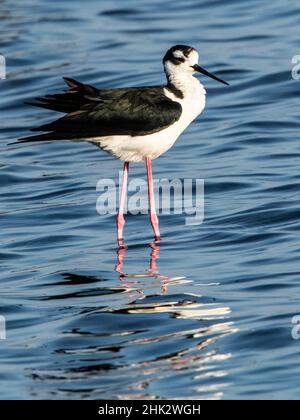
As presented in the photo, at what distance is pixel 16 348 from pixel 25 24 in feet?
54.9

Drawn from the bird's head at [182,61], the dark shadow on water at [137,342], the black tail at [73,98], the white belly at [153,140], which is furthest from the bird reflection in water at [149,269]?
the bird's head at [182,61]

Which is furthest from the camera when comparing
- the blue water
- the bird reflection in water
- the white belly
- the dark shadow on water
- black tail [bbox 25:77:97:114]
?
the white belly

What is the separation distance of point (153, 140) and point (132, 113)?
0.45 meters

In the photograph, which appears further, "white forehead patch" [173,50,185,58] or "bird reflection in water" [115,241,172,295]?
"white forehead patch" [173,50,185,58]

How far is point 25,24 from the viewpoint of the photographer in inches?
1065

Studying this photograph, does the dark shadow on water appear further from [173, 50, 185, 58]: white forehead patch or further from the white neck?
[173, 50, 185, 58]: white forehead patch

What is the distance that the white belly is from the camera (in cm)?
1428

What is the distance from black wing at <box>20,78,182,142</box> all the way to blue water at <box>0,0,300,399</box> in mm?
1257

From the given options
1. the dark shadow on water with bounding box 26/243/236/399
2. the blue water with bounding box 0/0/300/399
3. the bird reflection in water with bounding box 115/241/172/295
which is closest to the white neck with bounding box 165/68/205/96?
the blue water with bounding box 0/0/300/399

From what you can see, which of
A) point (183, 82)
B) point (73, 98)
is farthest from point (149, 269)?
point (183, 82)

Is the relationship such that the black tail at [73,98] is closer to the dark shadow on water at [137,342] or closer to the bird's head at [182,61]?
the bird's head at [182,61]

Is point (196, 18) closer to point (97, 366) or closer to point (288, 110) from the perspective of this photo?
point (288, 110)

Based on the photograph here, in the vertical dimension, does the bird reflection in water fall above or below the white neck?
below
